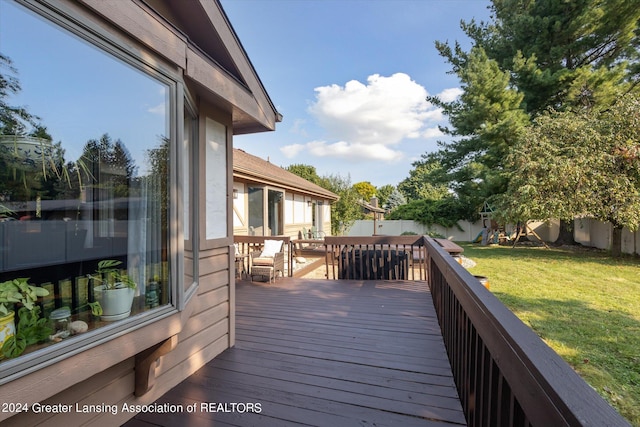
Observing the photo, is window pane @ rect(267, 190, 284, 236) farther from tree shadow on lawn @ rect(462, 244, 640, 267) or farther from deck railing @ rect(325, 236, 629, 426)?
deck railing @ rect(325, 236, 629, 426)

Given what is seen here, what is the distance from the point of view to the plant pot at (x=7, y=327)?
1.11m

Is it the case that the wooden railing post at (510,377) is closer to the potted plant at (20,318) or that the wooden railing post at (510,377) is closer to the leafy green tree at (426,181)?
the potted plant at (20,318)

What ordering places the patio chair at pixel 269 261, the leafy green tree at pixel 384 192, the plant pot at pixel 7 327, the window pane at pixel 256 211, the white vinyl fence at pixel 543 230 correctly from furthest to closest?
the leafy green tree at pixel 384 192 → the white vinyl fence at pixel 543 230 → the window pane at pixel 256 211 → the patio chair at pixel 269 261 → the plant pot at pixel 7 327

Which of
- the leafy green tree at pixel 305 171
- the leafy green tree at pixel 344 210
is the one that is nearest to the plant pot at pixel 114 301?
the leafy green tree at pixel 344 210

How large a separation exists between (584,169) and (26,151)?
39.5ft

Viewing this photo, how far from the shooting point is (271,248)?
5.95 m

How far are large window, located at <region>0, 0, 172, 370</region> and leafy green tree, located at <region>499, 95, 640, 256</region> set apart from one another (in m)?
10.7

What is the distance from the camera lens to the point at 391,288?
5.02 metres

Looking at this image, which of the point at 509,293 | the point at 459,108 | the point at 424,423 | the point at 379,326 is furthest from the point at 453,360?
the point at 459,108

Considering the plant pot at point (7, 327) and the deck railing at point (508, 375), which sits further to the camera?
the plant pot at point (7, 327)

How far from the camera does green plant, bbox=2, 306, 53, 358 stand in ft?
3.69

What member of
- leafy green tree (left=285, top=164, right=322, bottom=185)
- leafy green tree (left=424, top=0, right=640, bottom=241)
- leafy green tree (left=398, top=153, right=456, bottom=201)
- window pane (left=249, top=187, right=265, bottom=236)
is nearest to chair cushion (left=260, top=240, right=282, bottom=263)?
window pane (left=249, top=187, right=265, bottom=236)

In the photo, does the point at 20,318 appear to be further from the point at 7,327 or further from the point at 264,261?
the point at 264,261

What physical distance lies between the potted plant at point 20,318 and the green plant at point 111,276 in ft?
0.86
